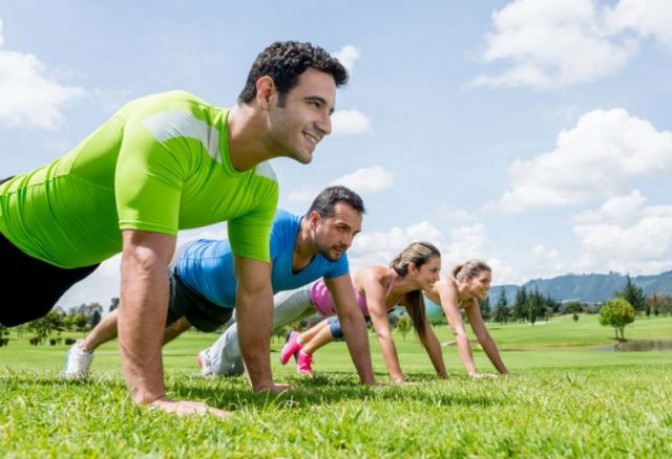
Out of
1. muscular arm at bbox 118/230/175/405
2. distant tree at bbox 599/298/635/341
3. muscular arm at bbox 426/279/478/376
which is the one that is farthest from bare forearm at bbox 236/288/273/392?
distant tree at bbox 599/298/635/341

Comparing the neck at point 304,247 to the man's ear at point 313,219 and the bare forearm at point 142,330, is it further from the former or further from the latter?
the bare forearm at point 142,330

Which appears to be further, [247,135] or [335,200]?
[335,200]

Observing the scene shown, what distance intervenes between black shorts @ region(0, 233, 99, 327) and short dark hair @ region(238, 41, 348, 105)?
1.99 m

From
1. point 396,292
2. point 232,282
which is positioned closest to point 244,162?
point 232,282

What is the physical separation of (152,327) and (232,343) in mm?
4423

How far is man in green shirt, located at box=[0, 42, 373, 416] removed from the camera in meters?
3.24

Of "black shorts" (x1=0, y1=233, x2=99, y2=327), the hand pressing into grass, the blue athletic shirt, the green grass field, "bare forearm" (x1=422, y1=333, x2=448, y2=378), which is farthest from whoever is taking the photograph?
"bare forearm" (x1=422, y1=333, x2=448, y2=378)

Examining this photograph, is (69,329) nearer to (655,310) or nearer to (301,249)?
(301,249)

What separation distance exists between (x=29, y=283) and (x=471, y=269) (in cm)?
637

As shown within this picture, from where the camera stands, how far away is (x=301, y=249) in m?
6.46

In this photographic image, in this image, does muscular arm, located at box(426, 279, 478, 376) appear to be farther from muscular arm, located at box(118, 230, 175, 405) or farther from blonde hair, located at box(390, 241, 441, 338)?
muscular arm, located at box(118, 230, 175, 405)

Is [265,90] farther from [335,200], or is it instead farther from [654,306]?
[654,306]

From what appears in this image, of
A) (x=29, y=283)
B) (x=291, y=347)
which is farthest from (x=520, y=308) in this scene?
(x=29, y=283)

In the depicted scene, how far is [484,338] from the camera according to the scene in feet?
32.1
